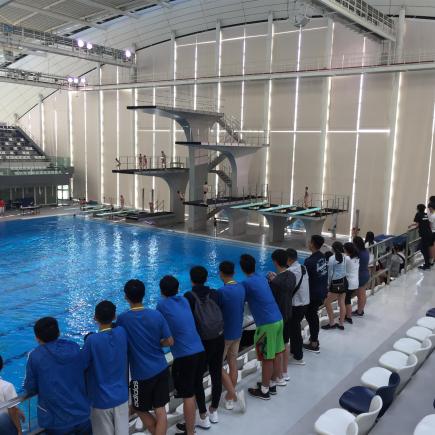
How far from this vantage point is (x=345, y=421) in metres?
3.80

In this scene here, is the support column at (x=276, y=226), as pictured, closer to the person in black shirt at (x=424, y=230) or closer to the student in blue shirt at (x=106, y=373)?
the person in black shirt at (x=424, y=230)

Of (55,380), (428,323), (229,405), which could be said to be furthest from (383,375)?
(55,380)

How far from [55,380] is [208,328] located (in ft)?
4.52

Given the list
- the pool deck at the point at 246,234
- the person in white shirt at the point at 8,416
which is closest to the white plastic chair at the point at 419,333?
the person in white shirt at the point at 8,416

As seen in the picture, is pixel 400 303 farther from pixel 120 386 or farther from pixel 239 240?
pixel 239 240

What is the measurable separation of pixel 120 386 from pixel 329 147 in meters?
17.5

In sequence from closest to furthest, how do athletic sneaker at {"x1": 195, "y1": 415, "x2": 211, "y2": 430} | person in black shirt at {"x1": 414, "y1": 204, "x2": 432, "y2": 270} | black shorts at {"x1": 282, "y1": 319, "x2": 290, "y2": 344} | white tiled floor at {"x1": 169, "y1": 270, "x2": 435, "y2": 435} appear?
athletic sneaker at {"x1": 195, "y1": 415, "x2": 211, "y2": 430}, white tiled floor at {"x1": 169, "y1": 270, "x2": 435, "y2": 435}, black shorts at {"x1": 282, "y1": 319, "x2": 290, "y2": 344}, person in black shirt at {"x1": 414, "y1": 204, "x2": 432, "y2": 270}

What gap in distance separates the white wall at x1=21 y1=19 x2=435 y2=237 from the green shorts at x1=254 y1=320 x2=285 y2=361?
567 inches

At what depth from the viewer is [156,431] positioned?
3553 mm

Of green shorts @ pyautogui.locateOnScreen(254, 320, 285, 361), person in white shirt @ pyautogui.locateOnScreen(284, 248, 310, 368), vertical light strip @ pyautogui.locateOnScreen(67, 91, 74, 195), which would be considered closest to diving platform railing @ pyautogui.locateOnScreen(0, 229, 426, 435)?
person in white shirt @ pyautogui.locateOnScreen(284, 248, 310, 368)

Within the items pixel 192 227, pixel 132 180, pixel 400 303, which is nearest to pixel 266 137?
pixel 192 227

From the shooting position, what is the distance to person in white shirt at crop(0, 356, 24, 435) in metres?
3.05

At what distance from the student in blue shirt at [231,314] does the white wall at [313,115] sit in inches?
581

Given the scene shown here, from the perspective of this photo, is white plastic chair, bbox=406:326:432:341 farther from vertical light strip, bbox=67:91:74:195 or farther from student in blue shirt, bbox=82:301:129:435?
vertical light strip, bbox=67:91:74:195
